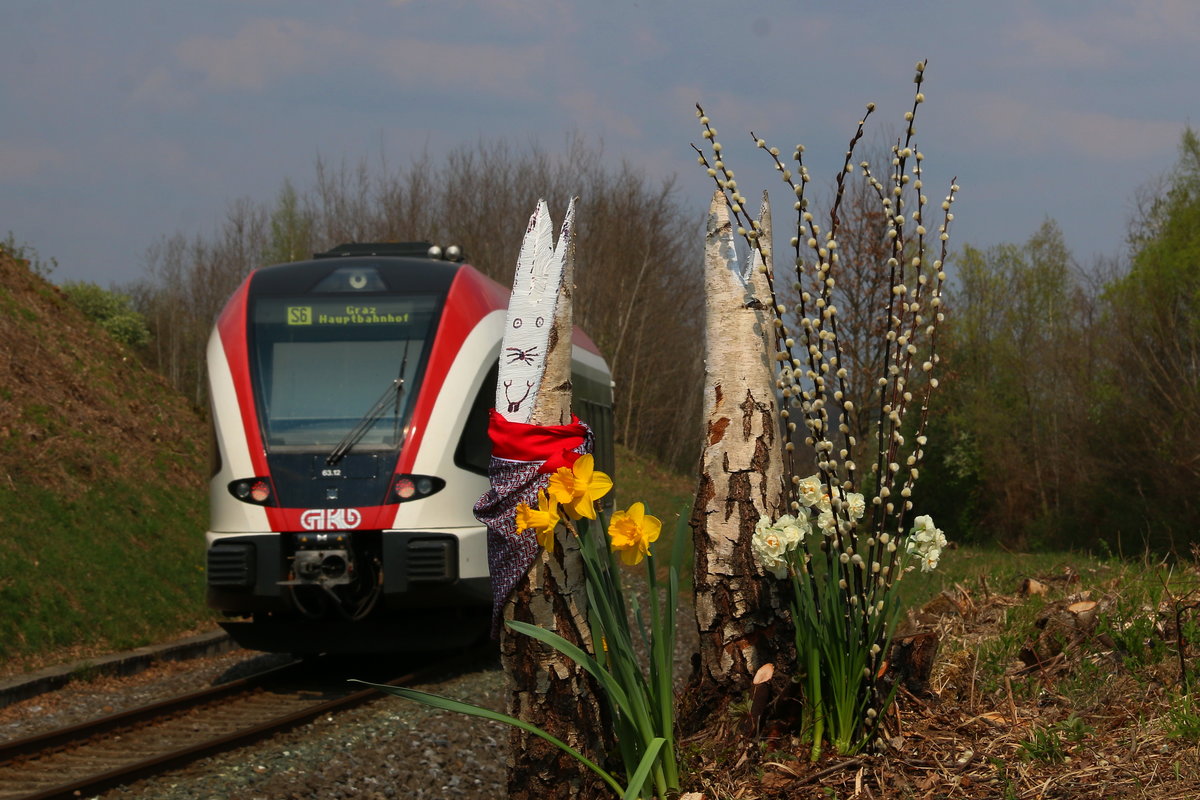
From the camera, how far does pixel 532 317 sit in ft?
12.5

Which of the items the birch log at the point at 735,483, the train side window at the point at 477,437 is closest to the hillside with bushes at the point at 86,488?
the train side window at the point at 477,437

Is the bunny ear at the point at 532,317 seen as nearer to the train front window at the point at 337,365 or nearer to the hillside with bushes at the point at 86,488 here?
the train front window at the point at 337,365

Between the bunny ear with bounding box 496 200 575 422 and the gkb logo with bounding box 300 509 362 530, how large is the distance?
5.30 meters

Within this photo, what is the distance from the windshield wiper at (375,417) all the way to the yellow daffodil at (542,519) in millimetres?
5794

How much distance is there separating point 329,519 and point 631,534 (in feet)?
19.4

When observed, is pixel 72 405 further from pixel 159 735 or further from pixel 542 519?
pixel 542 519

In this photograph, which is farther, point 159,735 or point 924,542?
point 159,735

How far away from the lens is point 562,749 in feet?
11.7

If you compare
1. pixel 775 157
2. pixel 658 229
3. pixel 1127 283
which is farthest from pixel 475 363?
pixel 658 229

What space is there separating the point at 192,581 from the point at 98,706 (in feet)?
16.1

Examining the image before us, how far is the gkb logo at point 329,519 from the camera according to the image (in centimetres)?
880

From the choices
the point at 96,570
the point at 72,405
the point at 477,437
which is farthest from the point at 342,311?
the point at 72,405

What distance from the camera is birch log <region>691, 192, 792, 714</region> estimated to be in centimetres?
389

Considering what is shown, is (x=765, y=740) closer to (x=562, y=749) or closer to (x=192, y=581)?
(x=562, y=749)
